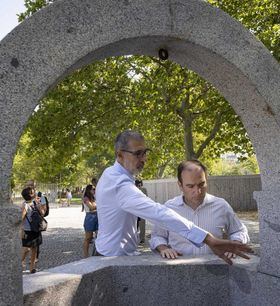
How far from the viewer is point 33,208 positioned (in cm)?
834

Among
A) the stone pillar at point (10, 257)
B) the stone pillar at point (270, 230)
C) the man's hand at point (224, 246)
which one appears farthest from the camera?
the stone pillar at point (270, 230)

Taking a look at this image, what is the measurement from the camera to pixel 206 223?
12.0 feet

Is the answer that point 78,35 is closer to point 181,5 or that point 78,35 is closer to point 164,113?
point 181,5

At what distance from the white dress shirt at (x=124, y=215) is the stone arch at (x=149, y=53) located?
80cm

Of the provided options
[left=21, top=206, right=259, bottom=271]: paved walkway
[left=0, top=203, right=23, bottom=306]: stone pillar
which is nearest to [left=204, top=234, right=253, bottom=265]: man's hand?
[left=0, top=203, right=23, bottom=306]: stone pillar

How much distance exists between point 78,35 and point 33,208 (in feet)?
19.8

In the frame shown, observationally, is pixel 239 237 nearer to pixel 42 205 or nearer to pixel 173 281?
pixel 173 281

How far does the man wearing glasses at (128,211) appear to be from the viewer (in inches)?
118

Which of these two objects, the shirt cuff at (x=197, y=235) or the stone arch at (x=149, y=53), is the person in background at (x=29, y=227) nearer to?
the stone arch at (x=149, y=53)

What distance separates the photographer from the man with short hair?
3512mm

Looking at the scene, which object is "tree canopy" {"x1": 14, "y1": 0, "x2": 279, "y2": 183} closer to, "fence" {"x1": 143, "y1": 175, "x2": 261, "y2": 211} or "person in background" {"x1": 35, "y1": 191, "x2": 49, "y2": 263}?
"person in background" {"x1": 35, "y1": 191, "x2": 49, "y2": 263}

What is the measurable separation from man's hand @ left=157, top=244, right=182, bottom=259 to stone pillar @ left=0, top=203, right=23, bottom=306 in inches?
53.5

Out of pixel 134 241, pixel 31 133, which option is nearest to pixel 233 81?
pixel 134 241

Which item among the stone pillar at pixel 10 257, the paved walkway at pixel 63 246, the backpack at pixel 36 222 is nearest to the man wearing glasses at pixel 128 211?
the stone pillar at pixel 10 257
